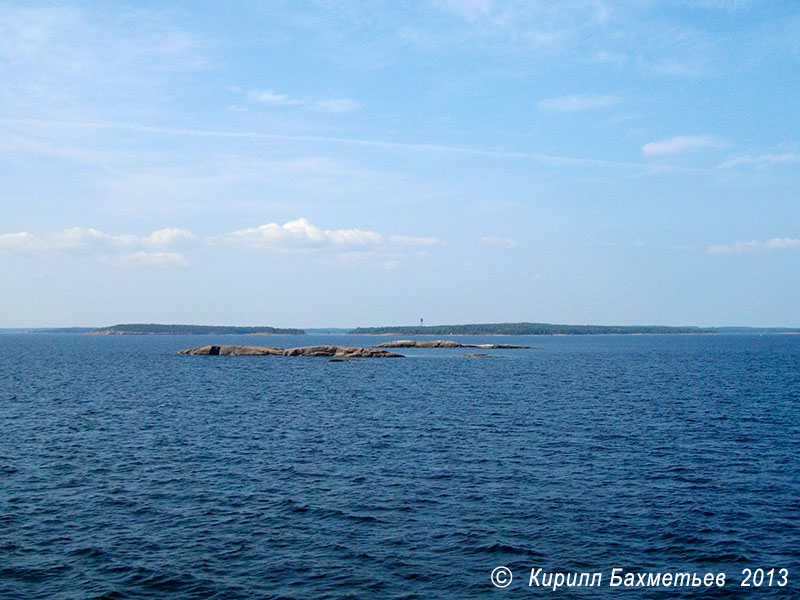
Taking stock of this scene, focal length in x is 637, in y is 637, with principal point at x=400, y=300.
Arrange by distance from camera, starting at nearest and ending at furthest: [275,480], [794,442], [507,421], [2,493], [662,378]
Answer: [2,493] < [275,480] < [794,442] < [507,421] < [662,378]

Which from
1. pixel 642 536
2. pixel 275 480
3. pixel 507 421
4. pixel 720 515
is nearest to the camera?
pixel 642 536

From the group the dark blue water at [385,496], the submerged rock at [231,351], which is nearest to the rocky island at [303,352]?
the submerged rock at [231,351]

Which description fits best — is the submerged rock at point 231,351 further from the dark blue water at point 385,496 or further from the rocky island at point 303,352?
the dark blue water at point 385,496

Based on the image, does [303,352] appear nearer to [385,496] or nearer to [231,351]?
[231,351]

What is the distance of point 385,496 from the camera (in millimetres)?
29266

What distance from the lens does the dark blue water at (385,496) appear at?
20.8 meters

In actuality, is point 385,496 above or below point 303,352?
above

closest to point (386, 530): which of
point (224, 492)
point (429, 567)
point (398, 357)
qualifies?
point (429, 567)

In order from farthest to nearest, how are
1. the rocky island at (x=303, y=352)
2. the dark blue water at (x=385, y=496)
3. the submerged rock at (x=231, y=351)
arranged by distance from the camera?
the submerged rock at (x=231, y=351) → the rocky island at (x=303, y=352) → the dark blue water at (x=385, y=496)

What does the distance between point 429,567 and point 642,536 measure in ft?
28.3

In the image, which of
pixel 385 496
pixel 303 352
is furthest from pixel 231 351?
pixel 385 496

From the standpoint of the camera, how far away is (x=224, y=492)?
2984 cm

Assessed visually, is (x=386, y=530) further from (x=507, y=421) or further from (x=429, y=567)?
(x=507, y=421)

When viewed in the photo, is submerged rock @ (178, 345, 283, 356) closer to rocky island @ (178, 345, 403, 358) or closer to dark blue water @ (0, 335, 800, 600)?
rocky island @ (178, 345, 403, 358)
